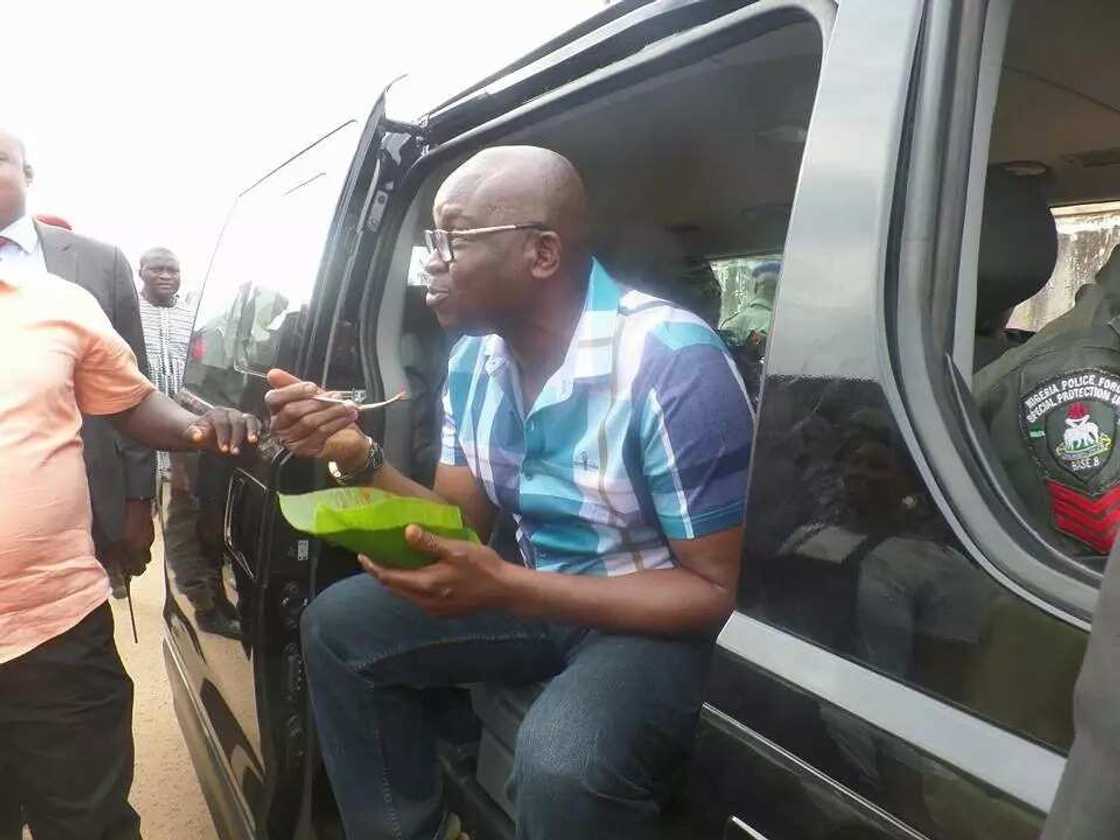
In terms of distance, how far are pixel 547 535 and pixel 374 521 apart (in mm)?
486

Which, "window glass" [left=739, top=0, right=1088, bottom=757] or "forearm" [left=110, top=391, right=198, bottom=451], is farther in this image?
"forearm" [left=110, top=391, right=198, bottom=451]

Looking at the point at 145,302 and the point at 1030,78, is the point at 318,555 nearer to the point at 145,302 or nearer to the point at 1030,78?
the point at 1030,78

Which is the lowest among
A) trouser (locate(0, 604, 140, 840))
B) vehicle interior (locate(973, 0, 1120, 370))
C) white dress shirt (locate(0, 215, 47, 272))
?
trouser (locate(0, 604, 140, 840))

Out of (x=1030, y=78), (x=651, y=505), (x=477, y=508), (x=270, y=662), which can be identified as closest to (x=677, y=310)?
(x=651, y=505)

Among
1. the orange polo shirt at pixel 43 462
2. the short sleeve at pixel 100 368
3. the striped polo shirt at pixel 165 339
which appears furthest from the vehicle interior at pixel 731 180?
the striped polo shirt at pixel 165 339

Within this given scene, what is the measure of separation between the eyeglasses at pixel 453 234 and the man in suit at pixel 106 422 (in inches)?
49.1

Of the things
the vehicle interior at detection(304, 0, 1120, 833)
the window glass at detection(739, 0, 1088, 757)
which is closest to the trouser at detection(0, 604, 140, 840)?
the vehicle interior at detection(304, 0, 1120, 833)

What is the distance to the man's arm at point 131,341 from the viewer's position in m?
2.70

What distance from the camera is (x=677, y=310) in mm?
1687

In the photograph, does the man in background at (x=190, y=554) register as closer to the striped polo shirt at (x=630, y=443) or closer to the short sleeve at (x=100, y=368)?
the short sleeve at (x=100, y=368)

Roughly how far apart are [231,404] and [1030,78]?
217 centimetres

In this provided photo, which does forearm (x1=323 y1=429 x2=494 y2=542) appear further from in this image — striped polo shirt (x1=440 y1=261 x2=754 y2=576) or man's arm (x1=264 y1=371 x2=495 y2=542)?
striped polo shirt (x1=440 y1=261 x2=754 y2=576)

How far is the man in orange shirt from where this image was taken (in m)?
1.83

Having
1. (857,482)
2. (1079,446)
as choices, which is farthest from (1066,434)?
(857,482)
